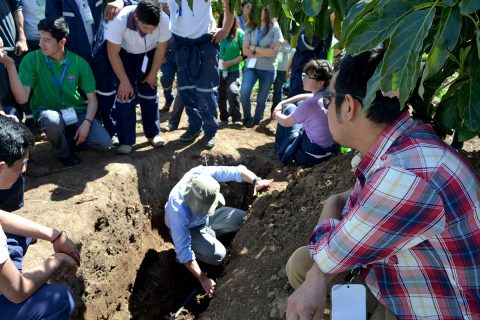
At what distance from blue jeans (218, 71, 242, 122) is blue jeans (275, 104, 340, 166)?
1.33 m

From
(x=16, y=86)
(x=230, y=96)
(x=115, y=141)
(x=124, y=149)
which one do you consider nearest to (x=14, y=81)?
(x=16, y=86)

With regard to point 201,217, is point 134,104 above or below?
above

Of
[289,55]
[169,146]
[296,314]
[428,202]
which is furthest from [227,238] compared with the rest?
[428,202]

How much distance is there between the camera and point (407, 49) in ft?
4.63

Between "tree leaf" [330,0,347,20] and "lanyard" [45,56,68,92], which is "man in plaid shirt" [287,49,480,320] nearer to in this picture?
"tree leaf" [330,0,347,20]

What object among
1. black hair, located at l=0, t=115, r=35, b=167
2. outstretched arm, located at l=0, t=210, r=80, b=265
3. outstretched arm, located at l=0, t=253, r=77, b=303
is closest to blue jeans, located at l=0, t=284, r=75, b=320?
outstretched arm, located at l=0, t=253, r=77, b=303

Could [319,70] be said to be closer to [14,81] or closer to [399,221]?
[14,81]

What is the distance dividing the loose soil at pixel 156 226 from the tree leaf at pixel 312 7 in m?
1.96

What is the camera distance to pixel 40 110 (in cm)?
497

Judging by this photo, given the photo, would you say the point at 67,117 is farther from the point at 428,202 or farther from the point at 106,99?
the point at 428,202

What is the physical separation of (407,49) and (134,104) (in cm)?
421

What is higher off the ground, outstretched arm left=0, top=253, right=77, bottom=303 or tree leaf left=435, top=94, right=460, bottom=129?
tree leaf left=435, top=94, right=460, bottom=129

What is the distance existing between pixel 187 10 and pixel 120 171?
5.68 feet

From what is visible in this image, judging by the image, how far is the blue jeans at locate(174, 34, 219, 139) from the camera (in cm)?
525
